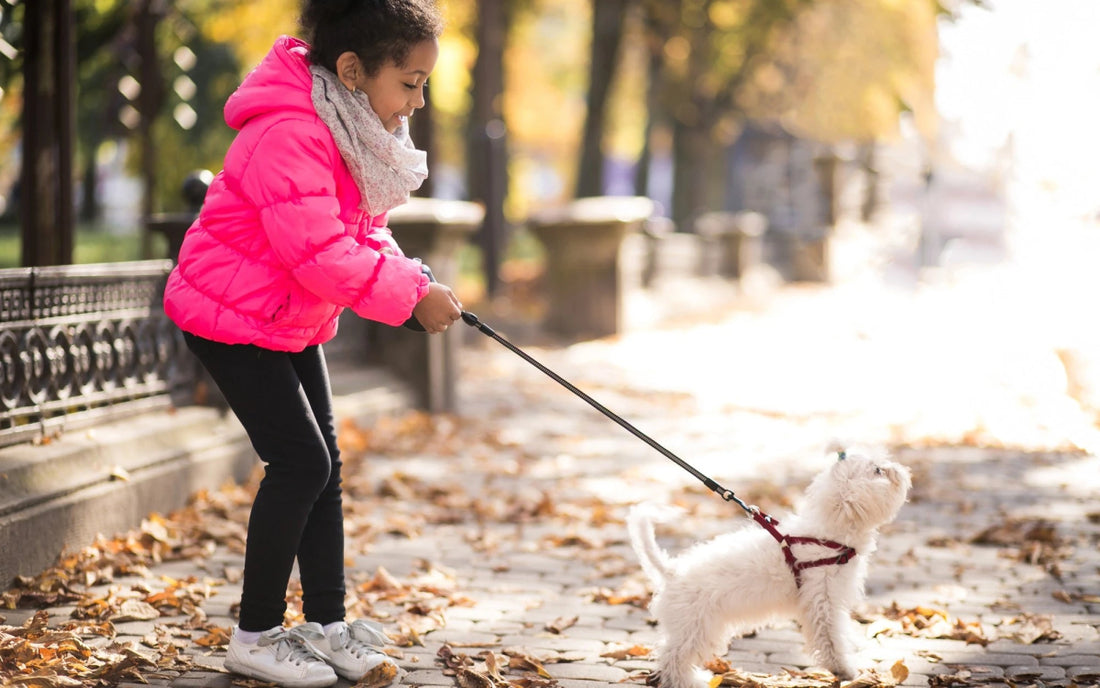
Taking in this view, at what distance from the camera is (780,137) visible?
3897 cm

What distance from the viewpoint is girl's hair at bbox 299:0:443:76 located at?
3.28 metres

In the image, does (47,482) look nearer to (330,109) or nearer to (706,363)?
(330,109)

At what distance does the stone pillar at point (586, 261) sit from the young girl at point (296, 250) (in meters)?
11.2

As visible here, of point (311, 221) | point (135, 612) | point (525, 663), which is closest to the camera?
point (311, 221)

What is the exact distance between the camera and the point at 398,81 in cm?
337

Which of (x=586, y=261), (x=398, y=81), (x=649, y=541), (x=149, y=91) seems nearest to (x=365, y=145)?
(x=398, y=81)

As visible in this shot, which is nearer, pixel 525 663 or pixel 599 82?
pixel 525 663

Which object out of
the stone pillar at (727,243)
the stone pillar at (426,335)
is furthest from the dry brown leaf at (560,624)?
the stone pillar at (727,243)

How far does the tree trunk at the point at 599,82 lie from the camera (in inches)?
724

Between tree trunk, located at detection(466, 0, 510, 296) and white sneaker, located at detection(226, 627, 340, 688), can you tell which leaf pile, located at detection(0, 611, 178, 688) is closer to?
white sneaker, located at detection(226, 627, 340, 688)

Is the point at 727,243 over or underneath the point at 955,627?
over

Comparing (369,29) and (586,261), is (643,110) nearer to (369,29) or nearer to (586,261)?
(586,261)

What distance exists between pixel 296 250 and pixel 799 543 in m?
1.77

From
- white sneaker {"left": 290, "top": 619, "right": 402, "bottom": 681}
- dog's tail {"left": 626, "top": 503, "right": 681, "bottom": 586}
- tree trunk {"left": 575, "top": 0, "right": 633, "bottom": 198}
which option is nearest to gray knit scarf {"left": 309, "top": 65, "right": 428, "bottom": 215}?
dog's tail {"left": 626, "top": 503, "right": 681, "bottom": 586}
